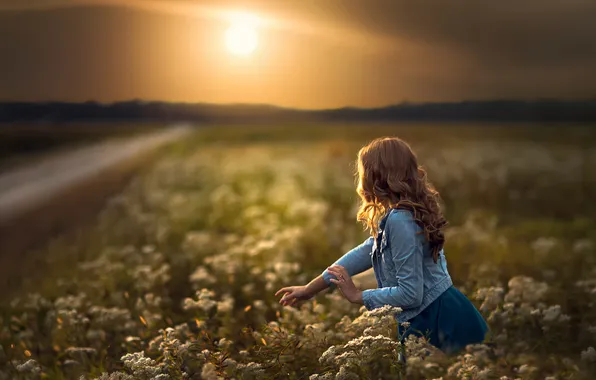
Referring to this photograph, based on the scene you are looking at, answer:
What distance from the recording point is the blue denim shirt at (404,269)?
402 cm

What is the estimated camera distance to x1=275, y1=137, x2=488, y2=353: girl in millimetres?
4047

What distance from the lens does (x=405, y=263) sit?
4004 millimetres

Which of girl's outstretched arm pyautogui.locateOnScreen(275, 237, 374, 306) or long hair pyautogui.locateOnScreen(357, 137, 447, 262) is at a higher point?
long hair pyautogui.locateOnScreen(357, 137, 447, 262)

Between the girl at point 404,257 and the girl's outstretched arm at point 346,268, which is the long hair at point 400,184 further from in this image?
the girl's outstretched arm at point 346,268

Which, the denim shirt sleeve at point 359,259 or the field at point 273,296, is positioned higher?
the denim shirt sleeve at point 359,259

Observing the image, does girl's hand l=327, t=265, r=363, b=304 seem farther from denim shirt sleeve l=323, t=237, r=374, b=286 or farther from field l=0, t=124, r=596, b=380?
denim shirt sleeve l=323, t=237, r=374, b=286

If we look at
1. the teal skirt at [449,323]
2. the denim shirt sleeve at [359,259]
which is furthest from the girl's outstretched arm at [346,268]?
the teal skirt at [449,323]

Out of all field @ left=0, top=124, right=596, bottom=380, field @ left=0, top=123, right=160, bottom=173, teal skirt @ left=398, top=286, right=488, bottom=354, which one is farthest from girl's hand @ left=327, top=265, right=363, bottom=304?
field @ left=0, top=123, right=160, bottom=173

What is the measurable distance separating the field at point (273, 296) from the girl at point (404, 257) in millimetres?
158

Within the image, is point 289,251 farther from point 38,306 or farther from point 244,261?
point 38,306

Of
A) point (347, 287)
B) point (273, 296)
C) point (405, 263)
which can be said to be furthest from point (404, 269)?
point (273, 296)

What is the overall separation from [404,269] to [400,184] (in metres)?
0.45

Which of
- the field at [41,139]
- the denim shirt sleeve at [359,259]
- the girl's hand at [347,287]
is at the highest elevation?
the denim shirt sleeve at [359,259]

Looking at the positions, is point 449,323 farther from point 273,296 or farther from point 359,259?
point 273,296
